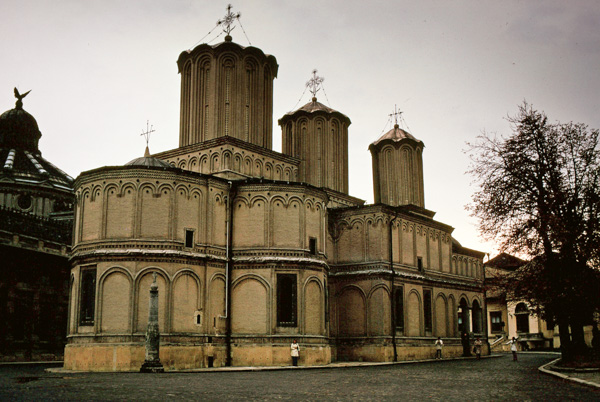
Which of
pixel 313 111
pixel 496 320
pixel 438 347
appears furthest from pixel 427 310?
pixel 496 320

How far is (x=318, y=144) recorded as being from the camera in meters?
46.5

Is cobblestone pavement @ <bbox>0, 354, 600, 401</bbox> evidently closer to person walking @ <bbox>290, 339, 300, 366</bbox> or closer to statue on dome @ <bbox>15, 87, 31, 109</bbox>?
person walking @ <bbox>290, 339, 300, 366</bbox>

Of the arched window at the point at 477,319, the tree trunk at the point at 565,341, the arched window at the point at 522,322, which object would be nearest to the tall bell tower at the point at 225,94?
the tree trunk at the point at 565,341

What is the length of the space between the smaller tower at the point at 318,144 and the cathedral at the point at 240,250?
94 millimetres

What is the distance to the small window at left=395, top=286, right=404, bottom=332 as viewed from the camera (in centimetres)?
4233

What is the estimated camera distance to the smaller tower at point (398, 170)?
51.1 m

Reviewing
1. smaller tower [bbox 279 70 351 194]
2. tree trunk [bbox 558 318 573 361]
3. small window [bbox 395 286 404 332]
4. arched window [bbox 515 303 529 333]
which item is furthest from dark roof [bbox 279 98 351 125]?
arched window [bbox 515 303 529 333]

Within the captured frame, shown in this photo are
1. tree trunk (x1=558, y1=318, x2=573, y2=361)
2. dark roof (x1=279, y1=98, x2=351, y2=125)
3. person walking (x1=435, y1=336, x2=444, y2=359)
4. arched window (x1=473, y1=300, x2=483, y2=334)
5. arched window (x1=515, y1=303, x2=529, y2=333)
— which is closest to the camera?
tree trunk (x1=558, y1=318, x2=573, y2=361)

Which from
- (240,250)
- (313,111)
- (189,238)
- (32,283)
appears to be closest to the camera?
(189,238)

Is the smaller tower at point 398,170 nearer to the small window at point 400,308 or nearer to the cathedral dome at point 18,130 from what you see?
the small window at point 400,308

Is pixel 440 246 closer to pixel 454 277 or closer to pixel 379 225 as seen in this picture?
pixel 454 277

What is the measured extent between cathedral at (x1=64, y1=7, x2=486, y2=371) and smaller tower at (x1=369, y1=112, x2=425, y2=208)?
4.44 m

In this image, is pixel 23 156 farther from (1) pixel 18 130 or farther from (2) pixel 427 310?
(2) pixel 427 310

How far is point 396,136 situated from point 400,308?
1543cm
